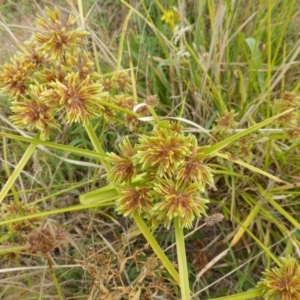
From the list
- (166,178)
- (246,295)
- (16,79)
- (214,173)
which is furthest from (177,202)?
(214,173)

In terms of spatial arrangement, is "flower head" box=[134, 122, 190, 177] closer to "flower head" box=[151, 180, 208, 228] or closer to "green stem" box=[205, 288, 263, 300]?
"flower head" box=[151, 180, 208, 228]

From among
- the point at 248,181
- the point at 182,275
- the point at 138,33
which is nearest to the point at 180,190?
the point at 182,275

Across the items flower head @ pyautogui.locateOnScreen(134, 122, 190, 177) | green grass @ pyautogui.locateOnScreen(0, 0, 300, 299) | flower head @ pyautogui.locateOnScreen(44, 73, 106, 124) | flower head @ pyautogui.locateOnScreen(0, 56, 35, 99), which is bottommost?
green grass @ pyautogui.locateOnScreen(0, 0, 300, 299)

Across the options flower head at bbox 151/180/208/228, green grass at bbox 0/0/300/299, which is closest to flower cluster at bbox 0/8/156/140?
flower head at bbox 151/180/208/228

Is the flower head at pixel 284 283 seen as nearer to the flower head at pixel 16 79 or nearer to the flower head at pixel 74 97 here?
the flower head at pixel 74 97

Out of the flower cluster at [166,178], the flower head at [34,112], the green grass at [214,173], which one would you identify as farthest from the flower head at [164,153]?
the green grass at [214,173]

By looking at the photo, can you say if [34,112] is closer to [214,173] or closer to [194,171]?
[194,171]

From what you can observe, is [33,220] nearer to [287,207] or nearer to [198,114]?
[198,114]
